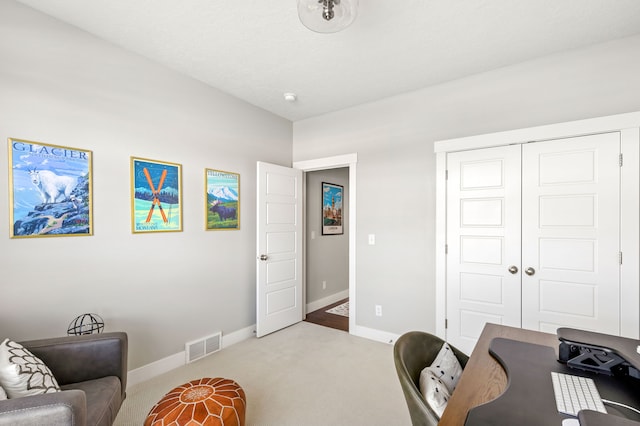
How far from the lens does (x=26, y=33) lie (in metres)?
1.94

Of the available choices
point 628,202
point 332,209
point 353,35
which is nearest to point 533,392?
point 628,202

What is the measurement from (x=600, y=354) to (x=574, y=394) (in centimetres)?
32

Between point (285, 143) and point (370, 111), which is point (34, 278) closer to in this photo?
point (285, 143)

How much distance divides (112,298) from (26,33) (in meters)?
1.90

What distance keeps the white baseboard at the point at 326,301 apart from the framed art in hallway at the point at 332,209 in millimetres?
1041

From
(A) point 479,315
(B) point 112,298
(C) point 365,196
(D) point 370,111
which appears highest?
(D) point 370,111

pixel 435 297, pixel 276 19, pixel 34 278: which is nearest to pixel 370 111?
pixel 276 19

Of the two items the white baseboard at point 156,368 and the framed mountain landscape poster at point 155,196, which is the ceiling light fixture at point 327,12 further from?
the white baseboard at point 156,368

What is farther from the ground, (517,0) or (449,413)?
(517,0)

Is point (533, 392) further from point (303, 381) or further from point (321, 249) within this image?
point (321, 249)

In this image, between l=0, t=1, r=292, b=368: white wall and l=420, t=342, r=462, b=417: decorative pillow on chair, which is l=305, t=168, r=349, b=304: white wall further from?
l=420, t=342, r=462, b=417: decorative pillow on chair

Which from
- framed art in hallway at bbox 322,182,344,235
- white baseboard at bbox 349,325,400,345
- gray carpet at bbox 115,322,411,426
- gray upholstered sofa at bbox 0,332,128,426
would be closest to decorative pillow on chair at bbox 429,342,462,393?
gray carpet at bbox 115,322,411,426

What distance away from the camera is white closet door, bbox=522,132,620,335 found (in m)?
2.26

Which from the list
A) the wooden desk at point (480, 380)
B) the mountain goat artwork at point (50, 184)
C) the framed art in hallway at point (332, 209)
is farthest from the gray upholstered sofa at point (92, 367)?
the framed art in hallway at point (332, 209)
